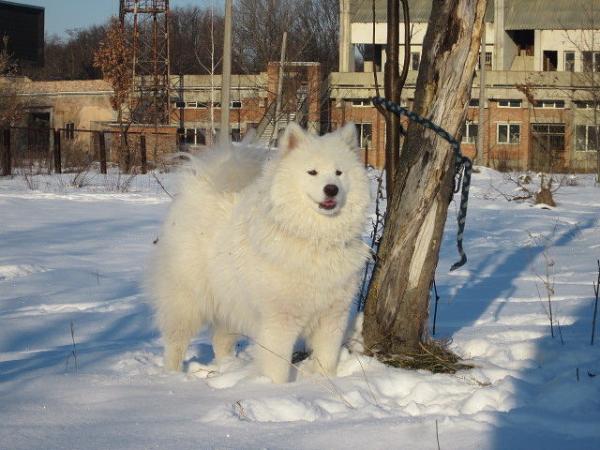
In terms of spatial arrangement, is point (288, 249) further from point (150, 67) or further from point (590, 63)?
point (150, 67)

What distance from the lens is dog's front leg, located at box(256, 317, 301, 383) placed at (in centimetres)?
450

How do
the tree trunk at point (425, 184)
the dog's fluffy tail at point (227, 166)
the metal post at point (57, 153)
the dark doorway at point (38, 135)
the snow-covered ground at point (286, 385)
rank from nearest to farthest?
the snow-covered ground at point (286, 385) → the tree trunk at point (425, 184) → the dog's fluffy tail at point (227, 166) → the metal post at point (57, 153) → the dark doorway at point (38, 135)

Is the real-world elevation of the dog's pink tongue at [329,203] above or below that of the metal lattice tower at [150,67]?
below

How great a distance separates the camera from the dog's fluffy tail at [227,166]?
204 inches

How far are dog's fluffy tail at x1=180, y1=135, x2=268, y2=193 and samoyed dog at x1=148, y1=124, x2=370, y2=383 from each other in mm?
109

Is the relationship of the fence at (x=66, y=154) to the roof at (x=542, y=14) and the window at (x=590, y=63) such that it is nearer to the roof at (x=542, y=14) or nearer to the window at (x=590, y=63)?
the window at (x=590, y=63)

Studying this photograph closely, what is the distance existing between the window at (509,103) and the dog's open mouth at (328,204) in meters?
40.1

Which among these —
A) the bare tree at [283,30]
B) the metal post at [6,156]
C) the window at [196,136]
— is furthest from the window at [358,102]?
the metal post at [6,156]

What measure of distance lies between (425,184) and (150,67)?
43028mm

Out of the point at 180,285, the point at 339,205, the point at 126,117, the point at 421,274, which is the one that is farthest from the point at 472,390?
the point at 126,117

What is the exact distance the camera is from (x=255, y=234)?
15.1 feet

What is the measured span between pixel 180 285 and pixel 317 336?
0.97m

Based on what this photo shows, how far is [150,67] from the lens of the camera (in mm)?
45969

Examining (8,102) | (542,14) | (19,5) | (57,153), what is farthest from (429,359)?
(19,5)
